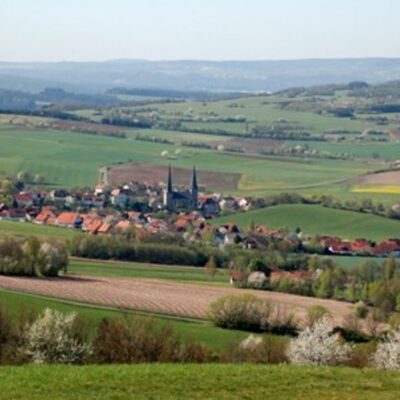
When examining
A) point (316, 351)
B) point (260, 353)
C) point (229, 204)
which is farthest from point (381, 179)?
point (316, 351)

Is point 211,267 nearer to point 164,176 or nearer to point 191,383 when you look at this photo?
point 191,383

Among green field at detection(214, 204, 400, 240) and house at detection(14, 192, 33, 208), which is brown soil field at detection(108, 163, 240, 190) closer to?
house at detection(14, 192, 33, 208)

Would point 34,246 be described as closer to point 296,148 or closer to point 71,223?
point 71,223

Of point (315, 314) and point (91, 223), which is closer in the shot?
point (315, 314)

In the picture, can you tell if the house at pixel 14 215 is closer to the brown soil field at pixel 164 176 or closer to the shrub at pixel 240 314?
the brown soil field at pixel 164 176

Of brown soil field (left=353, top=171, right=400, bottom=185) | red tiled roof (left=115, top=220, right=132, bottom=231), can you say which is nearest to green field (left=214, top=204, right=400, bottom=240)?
red tiled roof (left=115, top=220, right=132, bottom=231)

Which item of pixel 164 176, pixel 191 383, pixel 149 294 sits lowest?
pixel 164 176
